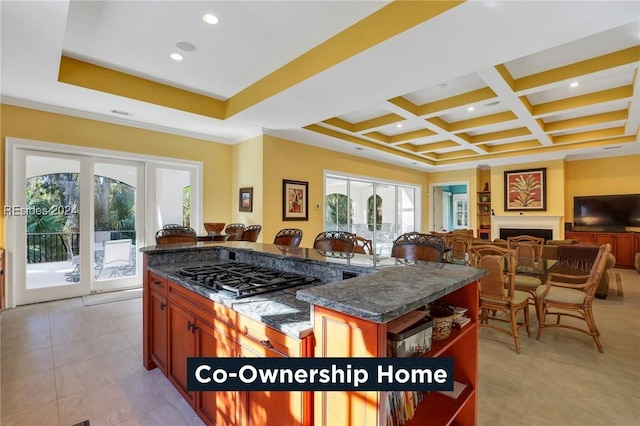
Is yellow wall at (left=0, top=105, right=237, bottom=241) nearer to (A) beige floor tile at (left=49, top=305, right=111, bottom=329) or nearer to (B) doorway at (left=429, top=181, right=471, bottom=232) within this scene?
(A) beige floor tile at (left=49, top=305, right=111, bottom=329)

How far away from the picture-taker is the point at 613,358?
2.62m

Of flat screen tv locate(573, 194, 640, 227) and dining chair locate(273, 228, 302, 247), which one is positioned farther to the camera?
flat screen tv locate(573, 194, 640, 227)

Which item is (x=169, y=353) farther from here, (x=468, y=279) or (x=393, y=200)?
(x=393, y=200)

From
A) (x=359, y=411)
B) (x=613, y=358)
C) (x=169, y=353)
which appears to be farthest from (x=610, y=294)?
(x=169, y=353)

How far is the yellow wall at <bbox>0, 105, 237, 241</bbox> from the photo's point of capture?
154 inches

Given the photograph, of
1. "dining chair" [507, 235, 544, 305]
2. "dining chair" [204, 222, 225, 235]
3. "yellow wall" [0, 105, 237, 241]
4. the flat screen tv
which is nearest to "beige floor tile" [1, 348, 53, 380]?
"yellow wall" [0, 105, 237, 241]

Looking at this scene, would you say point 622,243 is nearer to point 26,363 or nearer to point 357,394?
point 357,394

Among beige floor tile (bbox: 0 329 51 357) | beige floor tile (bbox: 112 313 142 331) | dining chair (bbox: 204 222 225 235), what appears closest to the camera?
beige floor tile (bbox: 0 329 51 357)

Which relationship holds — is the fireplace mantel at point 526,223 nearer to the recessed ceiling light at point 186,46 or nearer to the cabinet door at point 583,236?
the cabinet door at point 583,236

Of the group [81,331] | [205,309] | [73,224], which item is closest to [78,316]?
[81,331]

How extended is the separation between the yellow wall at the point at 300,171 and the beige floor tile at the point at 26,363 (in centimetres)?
302

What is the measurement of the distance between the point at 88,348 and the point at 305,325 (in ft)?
9.33

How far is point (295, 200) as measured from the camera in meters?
5.61

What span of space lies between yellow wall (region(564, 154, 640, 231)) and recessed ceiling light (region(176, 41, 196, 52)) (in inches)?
362
